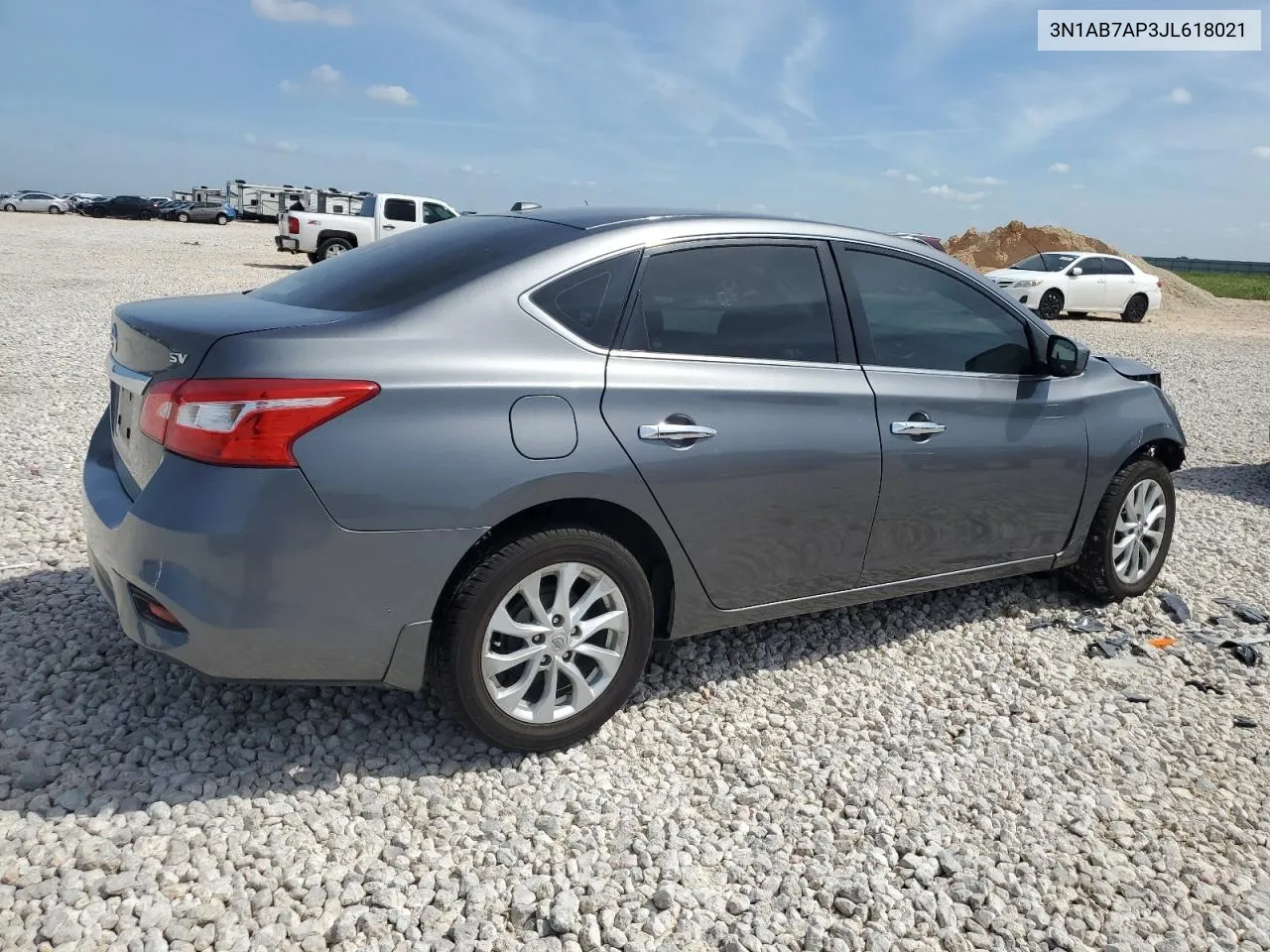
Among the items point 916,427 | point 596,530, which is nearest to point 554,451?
point 596,530

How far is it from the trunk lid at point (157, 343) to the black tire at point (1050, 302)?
21559 mm

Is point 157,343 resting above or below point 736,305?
below

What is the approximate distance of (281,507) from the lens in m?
2.65

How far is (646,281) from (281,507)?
1367 mm

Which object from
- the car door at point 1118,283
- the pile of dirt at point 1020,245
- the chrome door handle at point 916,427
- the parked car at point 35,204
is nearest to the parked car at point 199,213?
the parked car at point 35,204

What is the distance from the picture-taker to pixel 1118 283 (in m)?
23.2

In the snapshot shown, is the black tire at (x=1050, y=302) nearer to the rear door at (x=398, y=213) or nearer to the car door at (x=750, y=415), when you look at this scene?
the rear door at (x=398, y=213)

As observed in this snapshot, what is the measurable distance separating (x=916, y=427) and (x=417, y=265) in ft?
6.16

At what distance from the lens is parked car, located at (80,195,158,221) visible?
55.6 metres

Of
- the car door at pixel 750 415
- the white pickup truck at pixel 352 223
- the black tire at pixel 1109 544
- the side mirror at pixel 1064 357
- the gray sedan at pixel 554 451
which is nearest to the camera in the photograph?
the gray sedan at pixel 554 451

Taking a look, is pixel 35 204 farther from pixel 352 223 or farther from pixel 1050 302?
pixel 1050 302

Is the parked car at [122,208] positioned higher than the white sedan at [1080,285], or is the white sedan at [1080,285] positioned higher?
the white sedan at [1080,285]

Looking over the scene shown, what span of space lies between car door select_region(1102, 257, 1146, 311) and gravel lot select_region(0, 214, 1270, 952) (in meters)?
20.8

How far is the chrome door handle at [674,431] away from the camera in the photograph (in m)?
3.14
